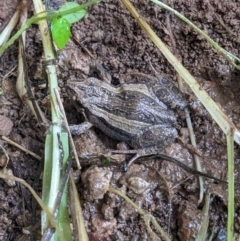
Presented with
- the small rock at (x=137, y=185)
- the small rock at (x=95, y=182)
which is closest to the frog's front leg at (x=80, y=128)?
the small rock at (x=95, y=182)

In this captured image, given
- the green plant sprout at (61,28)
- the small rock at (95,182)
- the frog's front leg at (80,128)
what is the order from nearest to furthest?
1. the green plant sprout at (61,28)
2. the small rock at (95,182)
3. the frog's front leg at (80,128)

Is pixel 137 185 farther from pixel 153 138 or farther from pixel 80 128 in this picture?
pixel 80 128

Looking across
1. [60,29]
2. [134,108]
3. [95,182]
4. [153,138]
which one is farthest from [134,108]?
[60,29]

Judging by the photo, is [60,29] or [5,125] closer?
[60,29]

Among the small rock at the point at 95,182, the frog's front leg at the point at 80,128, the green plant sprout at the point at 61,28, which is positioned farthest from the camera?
the frog's front leg at the point at 80,128

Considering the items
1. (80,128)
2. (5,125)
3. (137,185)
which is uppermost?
(5,125)

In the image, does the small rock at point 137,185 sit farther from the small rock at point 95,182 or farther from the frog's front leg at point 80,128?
the frog's front leg at point 80,128
